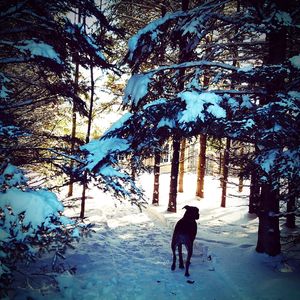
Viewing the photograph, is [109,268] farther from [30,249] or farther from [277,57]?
[277,57]

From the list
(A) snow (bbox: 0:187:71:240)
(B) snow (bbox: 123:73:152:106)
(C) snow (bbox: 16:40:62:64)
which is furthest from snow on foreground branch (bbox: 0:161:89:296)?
(B) snow (bbox: 123:73:152:106)

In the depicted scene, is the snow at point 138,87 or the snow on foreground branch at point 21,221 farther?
the snow at point 138,87

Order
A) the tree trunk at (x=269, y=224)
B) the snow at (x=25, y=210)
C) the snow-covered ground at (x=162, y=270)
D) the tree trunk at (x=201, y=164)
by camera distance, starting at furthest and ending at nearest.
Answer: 1. the tree trunk at (x=201, y=164)
2. the tree trunk at (x=269, y=224)
3. the snow-covered ground at (x=162, y=270)
4. the snow at (x=25, y=210)

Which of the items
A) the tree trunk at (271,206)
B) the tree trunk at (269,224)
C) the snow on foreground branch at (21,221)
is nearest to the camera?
the snow on foreground branch at (21,221)

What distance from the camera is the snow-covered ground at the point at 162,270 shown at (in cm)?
560

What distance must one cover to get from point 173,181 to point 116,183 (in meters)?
7.91

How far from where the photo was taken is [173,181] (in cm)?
1320

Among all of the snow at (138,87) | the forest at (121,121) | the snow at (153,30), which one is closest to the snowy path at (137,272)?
the forest at (121,121)

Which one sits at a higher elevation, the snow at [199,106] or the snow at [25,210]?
the snow at [199,106]

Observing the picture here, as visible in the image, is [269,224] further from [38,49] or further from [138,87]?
[38,49]

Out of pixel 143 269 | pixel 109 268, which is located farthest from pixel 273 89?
pixel 109 268

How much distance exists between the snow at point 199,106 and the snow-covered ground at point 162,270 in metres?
3.64

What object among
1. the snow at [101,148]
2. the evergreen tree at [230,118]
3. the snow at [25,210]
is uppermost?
the evergreen tree at [230,118]

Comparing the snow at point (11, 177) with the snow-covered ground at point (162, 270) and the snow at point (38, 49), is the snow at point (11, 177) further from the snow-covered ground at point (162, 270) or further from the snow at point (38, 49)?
the snow at point (38, 49)
